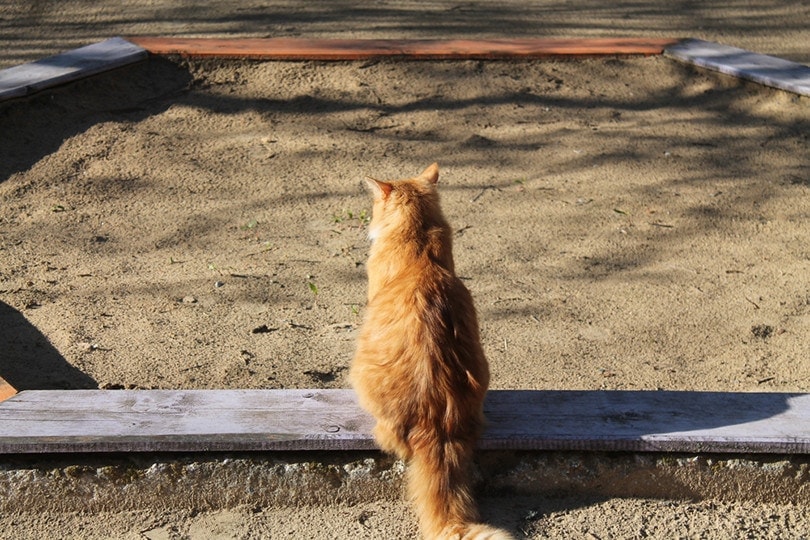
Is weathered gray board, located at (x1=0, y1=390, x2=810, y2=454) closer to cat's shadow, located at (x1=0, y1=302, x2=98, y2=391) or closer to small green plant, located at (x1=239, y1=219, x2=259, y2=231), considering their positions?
cat's shadow, located at (x1=0, y1=302, x2=98, y2=391)

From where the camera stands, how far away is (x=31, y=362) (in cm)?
352

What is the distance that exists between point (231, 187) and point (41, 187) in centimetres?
98

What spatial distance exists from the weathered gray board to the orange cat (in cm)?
13

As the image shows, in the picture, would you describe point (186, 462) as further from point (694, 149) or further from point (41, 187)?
point (694, 149)

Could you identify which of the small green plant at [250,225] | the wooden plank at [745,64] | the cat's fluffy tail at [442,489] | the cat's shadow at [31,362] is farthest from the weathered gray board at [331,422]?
the wooden plank at [745,64]

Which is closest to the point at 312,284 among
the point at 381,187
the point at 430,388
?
the point at 381,187

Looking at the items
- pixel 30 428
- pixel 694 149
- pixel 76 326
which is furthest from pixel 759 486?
pixel 694 149

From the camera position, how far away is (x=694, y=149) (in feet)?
18.0

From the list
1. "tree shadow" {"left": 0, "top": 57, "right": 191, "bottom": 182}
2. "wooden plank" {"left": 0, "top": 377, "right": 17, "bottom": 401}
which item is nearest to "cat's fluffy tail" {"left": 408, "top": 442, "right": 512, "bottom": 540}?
"wooden plank" {"left": 0, "top": 377, "right": 17, "bottom": 401}

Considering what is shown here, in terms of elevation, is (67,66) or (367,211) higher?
(67,66)

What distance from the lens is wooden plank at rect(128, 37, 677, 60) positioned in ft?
19.9

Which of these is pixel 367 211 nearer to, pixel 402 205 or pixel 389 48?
pixel 402 205

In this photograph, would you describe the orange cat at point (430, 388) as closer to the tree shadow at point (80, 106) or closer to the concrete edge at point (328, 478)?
the concrete edge at point (328, 478)

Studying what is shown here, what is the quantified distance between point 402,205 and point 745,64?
3.80 metres
